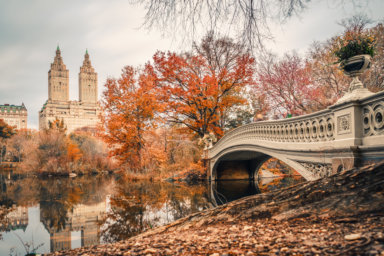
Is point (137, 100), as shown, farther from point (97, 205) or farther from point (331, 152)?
point (331, 152)

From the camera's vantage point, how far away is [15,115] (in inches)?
4094

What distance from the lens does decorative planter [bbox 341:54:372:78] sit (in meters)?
4.88

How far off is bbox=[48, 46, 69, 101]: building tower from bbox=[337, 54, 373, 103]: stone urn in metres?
128

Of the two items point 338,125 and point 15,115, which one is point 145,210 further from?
point 15,115

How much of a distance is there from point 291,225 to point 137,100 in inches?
608

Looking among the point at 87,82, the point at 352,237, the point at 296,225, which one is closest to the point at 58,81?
the point at 87,82

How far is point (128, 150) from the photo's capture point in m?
18.8

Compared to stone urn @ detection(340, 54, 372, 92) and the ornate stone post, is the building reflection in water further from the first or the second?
stone urn @ detection(340, 54, 372, 92)

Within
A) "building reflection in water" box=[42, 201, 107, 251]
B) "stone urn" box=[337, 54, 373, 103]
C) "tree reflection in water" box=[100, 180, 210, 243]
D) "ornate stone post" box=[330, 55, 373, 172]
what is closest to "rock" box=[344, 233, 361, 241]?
"ornate stone post" box=[330, 55, 373, 172]

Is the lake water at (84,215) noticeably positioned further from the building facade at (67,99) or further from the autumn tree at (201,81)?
the building facade at (67,99)

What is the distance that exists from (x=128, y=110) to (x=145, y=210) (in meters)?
9.87

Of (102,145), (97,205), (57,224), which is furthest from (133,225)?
(102,145)

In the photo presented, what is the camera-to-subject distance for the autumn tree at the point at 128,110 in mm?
17344

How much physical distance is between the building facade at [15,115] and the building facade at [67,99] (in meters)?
7.75
